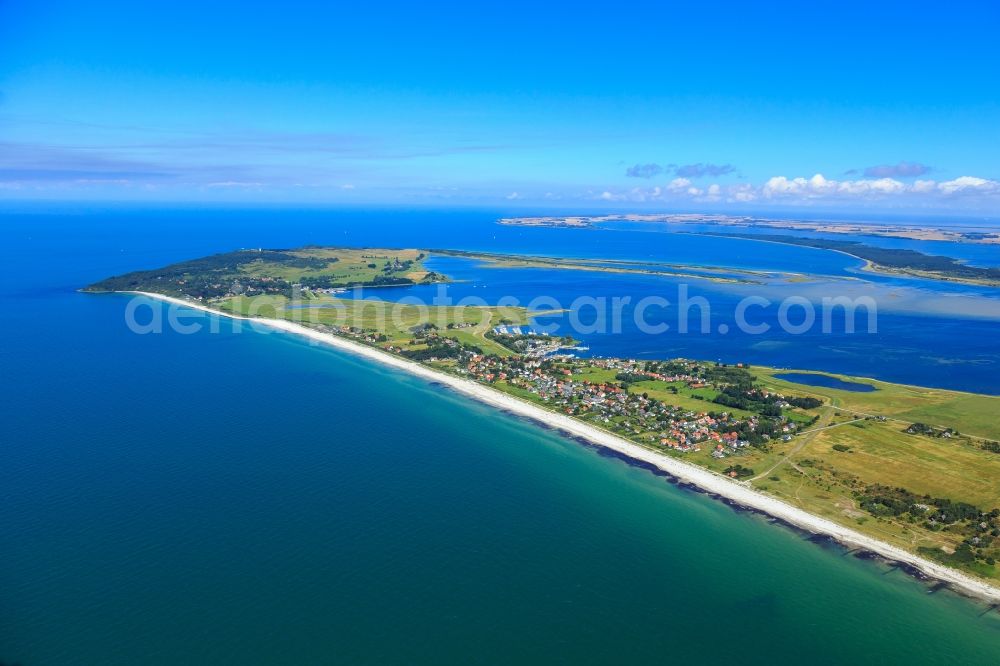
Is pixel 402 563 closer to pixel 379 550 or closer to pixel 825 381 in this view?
pixel 379 550

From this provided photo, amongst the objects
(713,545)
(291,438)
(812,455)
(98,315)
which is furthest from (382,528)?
(98,315)

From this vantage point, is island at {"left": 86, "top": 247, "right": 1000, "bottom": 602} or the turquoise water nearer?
island at {"left": 86, "top": 247, "right": 1000, "bottom": 602}

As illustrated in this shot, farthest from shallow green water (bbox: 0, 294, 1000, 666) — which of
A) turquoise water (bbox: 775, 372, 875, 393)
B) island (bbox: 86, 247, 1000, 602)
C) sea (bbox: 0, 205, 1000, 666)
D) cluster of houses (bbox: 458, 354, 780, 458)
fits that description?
turquoise water (bbox: 775, 372, 875, 393)

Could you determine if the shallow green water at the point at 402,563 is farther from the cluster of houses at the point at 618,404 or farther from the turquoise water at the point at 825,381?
the turquoise water at the point at 825,381

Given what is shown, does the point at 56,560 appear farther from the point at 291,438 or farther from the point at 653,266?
the point at 653,266

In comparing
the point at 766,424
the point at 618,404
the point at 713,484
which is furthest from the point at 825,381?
the point at 713,484

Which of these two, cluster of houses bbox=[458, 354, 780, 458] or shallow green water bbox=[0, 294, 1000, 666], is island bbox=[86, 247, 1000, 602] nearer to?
cluster of houses bbox=[458, 354, 780, 458]
